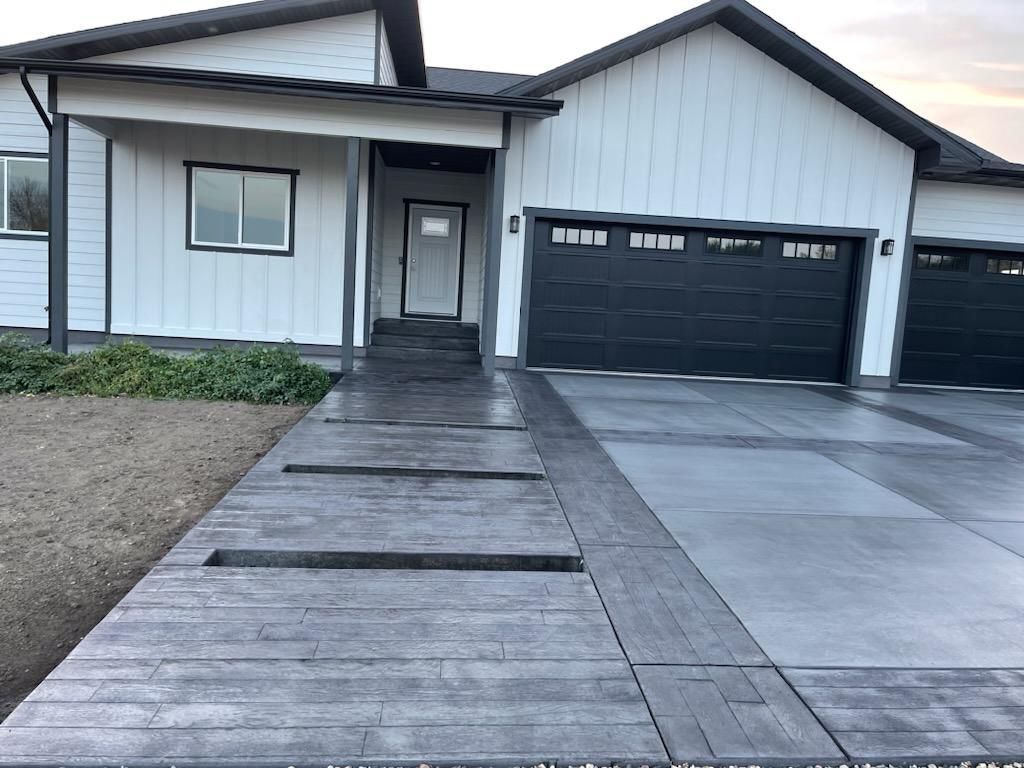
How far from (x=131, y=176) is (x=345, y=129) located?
355cm

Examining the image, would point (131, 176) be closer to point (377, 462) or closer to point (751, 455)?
point (377, 462)

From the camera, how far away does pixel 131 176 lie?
10.2m

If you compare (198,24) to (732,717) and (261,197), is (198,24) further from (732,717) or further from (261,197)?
(732,717)

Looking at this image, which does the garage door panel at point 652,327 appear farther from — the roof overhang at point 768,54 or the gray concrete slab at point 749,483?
the gray concrete slab at point 749,483

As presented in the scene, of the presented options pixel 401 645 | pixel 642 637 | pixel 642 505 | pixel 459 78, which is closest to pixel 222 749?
pixel 401 645

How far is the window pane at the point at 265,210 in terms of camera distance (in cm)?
1045

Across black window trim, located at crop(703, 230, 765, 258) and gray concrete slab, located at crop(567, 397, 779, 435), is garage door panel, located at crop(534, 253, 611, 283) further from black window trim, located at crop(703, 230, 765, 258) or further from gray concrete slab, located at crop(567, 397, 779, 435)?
gray concrete slab, located at crop(567, 397, 779, 435)

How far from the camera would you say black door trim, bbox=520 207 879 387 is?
1025 centimetres

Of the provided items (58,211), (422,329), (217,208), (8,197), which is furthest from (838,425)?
(8,197)

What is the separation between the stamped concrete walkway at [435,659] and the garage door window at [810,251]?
784 cm

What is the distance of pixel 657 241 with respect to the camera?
10664 millimetres

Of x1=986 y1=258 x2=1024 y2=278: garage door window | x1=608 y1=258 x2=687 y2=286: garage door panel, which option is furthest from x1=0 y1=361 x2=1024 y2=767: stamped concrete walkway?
x1=986 y1=258 x2=1024 y2=278: garage door window

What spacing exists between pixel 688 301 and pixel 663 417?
3771 mm

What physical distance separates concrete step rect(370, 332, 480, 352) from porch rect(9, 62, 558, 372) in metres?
0.02
